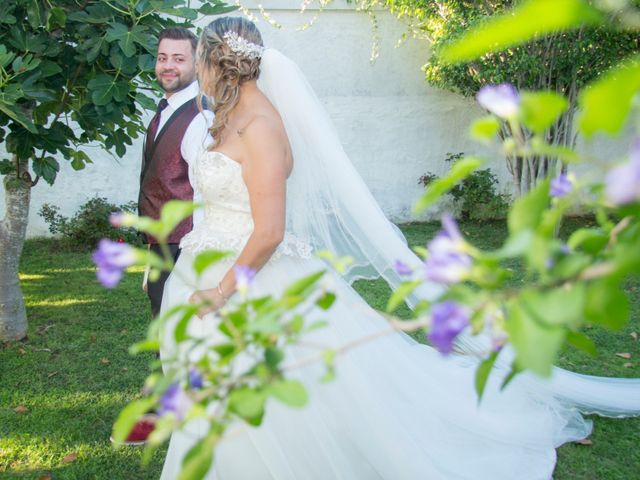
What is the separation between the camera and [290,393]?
732 millimetres

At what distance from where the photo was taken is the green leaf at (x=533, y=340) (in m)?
0.64

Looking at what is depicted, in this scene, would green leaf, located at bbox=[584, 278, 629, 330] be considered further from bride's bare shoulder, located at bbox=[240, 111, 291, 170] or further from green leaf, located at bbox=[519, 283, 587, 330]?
bride's bare shoulder, located at bbox=[240, 111, 291, 170]

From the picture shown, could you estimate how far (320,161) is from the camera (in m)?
3.08

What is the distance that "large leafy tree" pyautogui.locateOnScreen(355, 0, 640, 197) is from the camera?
7445 mm

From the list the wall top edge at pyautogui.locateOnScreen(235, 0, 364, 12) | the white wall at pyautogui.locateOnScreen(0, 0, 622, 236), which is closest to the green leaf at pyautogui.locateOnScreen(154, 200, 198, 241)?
the white wall at pyautogui.locateOnScreen(0, 0, 622, 236)

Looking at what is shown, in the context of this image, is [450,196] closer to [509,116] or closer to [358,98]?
[358,98]

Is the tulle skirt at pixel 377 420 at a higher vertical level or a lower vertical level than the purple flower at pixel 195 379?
lower

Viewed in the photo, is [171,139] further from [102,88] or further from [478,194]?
[478,194]

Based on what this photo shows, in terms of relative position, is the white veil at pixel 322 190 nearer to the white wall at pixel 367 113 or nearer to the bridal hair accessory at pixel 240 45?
the bridal hair accessory at pixel 240 45

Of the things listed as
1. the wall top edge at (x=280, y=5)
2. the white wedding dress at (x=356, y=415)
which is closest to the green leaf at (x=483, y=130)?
the white wedding dress at (x=356, y=415)

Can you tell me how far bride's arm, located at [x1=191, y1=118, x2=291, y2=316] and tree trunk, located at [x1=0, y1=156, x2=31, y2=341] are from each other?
253 cm

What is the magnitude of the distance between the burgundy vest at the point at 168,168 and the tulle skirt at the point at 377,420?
76 cm

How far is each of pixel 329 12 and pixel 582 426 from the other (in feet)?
22.1

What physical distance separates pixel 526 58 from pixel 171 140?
514 centimetres
